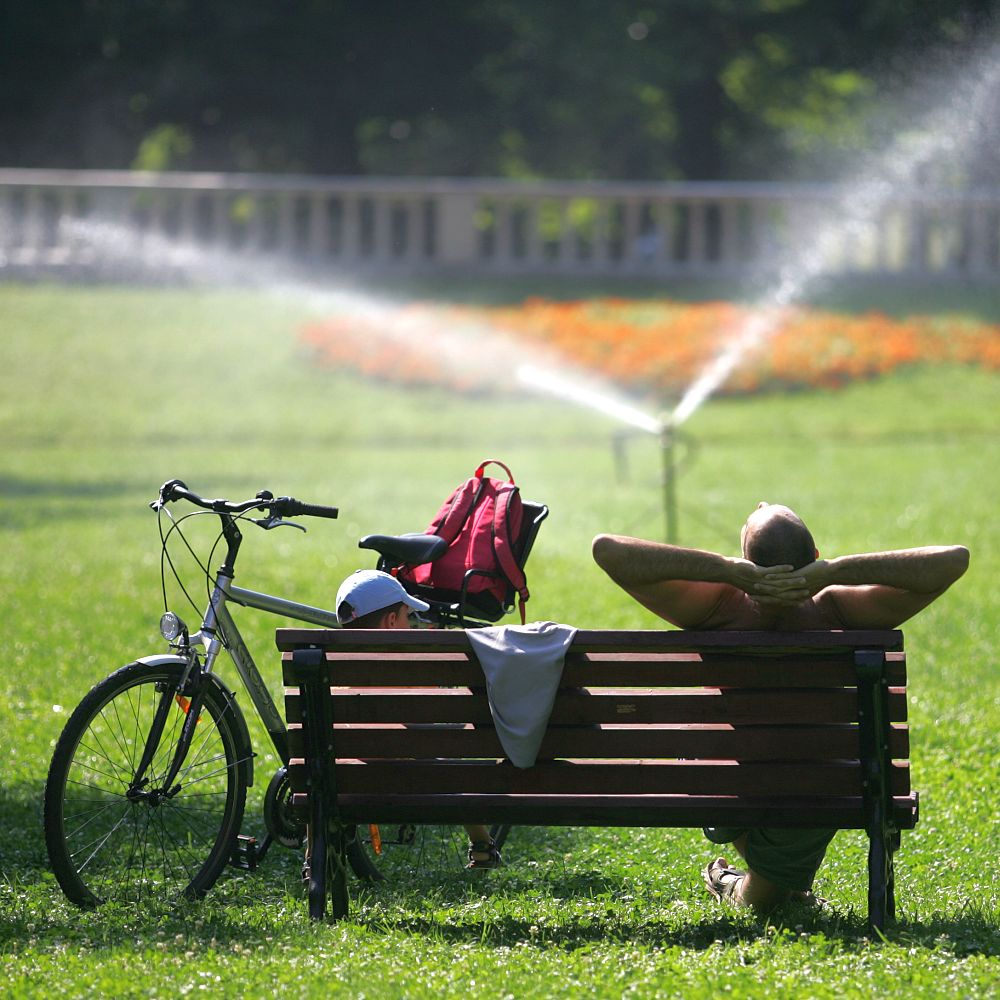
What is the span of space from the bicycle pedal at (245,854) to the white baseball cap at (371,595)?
2.24 ft

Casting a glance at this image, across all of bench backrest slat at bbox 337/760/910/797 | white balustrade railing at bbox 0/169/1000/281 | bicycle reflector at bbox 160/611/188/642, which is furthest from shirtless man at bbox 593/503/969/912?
white balustrade railing at bbox 0/169/1000/281

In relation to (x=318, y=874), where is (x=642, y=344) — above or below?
above

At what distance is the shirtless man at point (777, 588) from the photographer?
4.25m

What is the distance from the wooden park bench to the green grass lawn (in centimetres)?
31

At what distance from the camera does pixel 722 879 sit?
4.88m

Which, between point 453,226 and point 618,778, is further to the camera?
point 453,226

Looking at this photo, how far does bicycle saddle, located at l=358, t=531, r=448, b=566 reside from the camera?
493 cm

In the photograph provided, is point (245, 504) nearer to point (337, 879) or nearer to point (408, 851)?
point (337, 879)

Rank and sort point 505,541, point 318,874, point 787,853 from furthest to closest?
point 505,541
point 787,853
point 318,874

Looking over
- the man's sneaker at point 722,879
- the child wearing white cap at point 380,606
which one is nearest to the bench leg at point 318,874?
the child wearing white cap at point 380,606

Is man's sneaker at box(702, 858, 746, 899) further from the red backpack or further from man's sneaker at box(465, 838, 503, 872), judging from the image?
the red backpack

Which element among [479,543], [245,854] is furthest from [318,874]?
[479,543]

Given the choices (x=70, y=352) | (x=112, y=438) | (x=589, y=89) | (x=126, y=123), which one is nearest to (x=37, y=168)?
(x=126, y=123)

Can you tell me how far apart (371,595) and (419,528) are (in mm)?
7195
